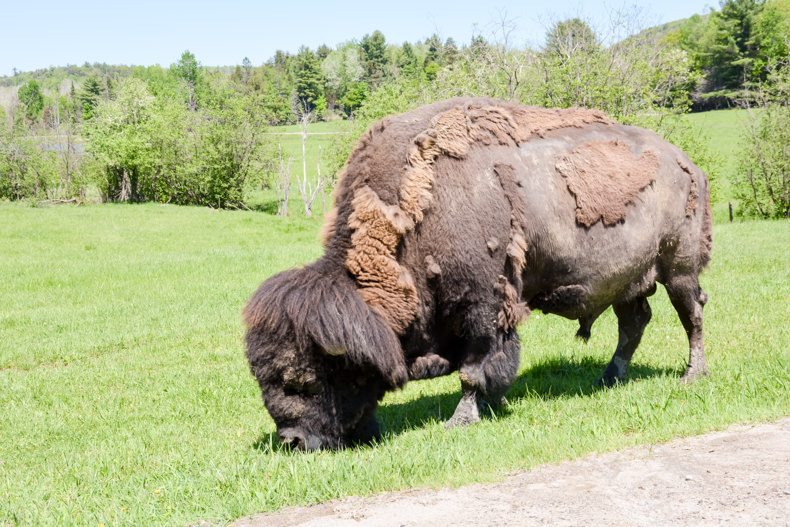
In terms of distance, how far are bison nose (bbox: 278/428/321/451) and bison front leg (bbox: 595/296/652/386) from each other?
3.50 m

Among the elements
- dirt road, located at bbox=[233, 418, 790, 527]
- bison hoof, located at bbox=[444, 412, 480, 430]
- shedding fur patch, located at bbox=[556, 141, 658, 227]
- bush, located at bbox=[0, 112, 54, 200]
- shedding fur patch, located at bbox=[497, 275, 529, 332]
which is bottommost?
bison hoof, located at bbox=[444, 412, 480, 430]

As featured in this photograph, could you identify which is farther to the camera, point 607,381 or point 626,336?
point 626,336

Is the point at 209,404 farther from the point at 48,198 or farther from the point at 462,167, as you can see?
the point at 48,198

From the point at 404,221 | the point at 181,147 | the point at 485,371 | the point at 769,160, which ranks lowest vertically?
the point at 485,371

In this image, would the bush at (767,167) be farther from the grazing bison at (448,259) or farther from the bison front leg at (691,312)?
the grazing bison at (448,259)

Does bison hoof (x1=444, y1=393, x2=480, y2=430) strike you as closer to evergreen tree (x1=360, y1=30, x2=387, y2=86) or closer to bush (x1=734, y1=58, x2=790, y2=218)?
bush (x1=734, y1=58, x2=790, y2=218)

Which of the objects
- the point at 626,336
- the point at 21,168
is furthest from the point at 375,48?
the point at 626,336

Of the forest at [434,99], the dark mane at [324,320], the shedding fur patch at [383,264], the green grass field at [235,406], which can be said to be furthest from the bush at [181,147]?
the dark mane at [324,320]

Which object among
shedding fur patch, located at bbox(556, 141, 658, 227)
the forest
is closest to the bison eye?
shedding fur patch, located at bbox(556, 141, 658, 227)

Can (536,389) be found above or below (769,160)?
below

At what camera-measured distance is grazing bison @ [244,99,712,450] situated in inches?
211

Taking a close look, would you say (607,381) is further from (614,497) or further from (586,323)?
(614,497)

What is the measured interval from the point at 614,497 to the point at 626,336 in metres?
3.92

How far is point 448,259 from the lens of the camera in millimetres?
5660
